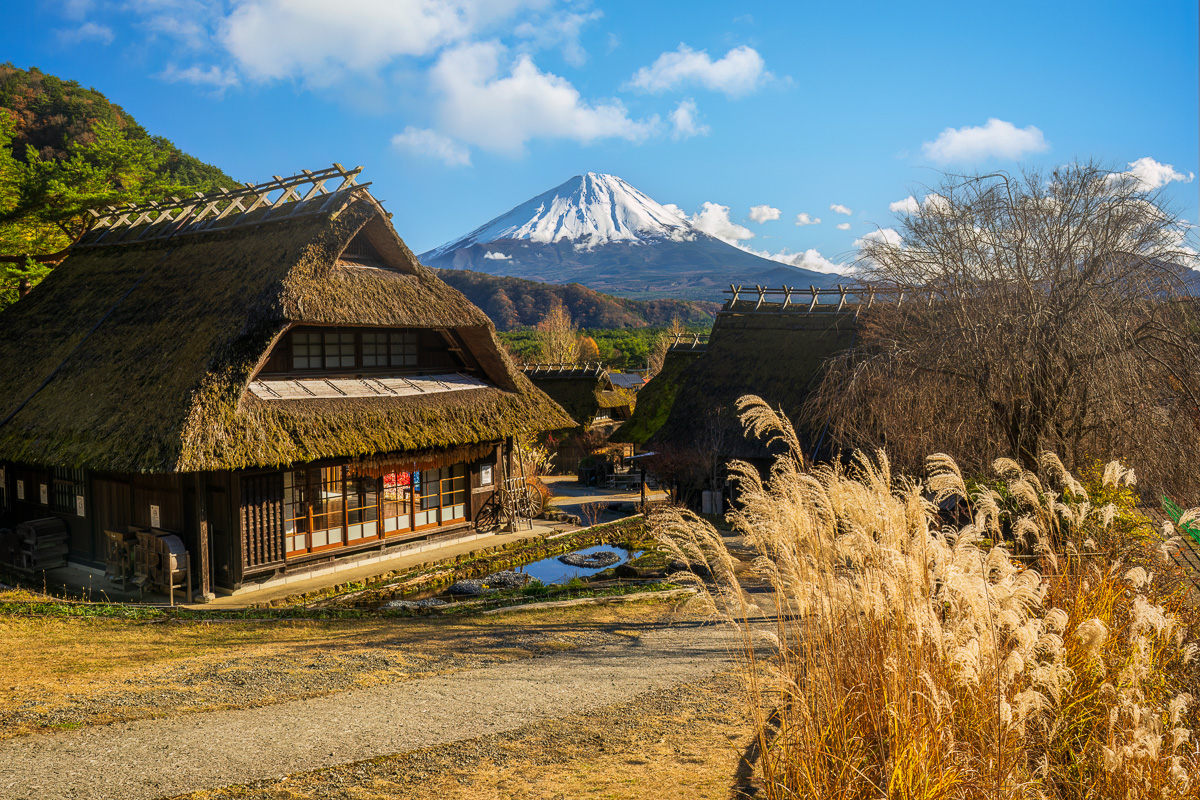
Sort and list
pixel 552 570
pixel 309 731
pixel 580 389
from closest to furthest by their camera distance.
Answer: pixel 309 731
pixel 552 570
pixel 580 389

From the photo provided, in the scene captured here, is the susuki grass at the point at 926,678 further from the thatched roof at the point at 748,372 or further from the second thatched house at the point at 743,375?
the thatched roof at the point at 748,372

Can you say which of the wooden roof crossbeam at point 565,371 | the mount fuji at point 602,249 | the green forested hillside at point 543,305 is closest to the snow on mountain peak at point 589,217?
the mount fuji at point 602,249

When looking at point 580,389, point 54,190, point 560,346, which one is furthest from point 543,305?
point 54,190

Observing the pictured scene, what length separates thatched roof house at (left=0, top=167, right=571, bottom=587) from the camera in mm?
11906

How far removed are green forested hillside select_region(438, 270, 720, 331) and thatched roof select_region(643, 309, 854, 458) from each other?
66338 millimetres

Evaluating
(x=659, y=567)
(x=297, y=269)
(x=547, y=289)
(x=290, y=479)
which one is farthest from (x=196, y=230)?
(x=547, y=289)

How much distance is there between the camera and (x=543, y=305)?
9162cm

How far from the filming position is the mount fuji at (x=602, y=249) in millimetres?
142000

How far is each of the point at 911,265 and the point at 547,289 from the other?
8640 centimetres

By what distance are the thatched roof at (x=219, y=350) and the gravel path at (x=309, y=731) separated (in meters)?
5.78

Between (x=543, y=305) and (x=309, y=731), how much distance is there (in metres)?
87.2

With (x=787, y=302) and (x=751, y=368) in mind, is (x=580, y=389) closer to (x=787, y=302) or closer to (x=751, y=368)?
(x=787, y=302)

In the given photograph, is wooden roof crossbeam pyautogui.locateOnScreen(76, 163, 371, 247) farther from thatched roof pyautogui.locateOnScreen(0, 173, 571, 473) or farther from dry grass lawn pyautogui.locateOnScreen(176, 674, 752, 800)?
dry grass lawn pyautogui.locateOnScreen(176, 674, 752, 800)

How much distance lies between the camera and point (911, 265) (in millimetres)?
10234
